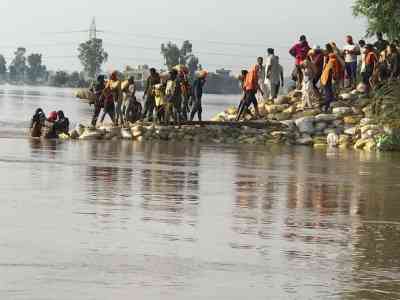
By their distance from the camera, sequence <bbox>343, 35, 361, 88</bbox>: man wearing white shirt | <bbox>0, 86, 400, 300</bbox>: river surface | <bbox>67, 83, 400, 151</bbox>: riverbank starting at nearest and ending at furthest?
1. <bbox>0, 86, 400, 300</bbox>: river surface
2. <bbox>67, 83, 400, 151</bbox>: riverbank
3. <bbox>343, 35, 361, 88</bbox>: man wearing white shirt

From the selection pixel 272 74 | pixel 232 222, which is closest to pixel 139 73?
pixel 272 74

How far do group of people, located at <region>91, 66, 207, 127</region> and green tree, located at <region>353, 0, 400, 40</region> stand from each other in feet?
16.8

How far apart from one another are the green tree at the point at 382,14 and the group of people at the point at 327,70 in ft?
1.51

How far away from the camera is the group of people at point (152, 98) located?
3553 centimetres

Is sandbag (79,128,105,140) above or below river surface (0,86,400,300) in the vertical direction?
below

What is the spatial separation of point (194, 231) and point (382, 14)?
24.9 meters

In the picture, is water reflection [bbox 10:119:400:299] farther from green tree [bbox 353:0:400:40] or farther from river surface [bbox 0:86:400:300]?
green tree [bbox 353:0:400:40]

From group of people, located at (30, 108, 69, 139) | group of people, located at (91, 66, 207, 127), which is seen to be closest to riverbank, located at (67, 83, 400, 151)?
group of people, located at (30, 108, 69, 139)

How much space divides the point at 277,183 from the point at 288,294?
10.1m

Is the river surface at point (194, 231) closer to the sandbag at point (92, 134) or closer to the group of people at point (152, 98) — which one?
the sandbag at point (92, 134)

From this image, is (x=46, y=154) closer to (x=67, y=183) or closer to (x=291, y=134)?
(x=67, y=183)

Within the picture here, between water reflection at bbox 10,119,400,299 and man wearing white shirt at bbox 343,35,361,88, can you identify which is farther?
man wearing white shirt at bbox 343,35,361,88

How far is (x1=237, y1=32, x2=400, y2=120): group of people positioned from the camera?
35.5 m

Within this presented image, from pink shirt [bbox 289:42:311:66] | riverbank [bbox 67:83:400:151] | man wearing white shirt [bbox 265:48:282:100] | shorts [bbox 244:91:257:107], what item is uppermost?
Result: pink shirt [bbox 289:42:311:66]
